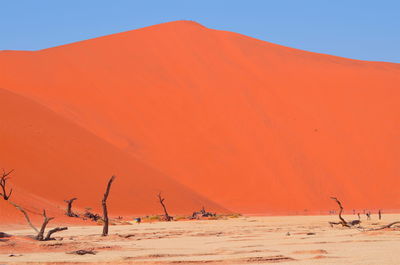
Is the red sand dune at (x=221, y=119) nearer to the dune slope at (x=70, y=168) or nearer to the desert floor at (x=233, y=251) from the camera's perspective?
the dune slope at (x=70, y=168)

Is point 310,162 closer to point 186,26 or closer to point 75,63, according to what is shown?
point 75,63

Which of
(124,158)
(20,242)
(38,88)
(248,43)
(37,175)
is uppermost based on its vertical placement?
(248,43)

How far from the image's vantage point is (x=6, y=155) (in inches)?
1635

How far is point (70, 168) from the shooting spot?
44.0 meters

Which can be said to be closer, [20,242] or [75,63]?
[20,242]

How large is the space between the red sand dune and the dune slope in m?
0.15

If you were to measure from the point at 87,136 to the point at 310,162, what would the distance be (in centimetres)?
1795

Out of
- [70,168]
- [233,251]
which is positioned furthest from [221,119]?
[233,251]

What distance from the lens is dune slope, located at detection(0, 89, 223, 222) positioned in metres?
40.8

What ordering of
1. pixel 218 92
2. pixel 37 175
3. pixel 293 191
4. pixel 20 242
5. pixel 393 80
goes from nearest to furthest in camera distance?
1. pixel 20 242
2. pixel 37 175
3. pixel 293 191
4. pixel 218 92
5. pixel 393 80

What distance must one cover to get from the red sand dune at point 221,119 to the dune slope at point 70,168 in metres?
0.15

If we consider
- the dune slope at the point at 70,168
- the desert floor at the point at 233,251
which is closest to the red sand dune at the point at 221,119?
the dune slope at the point at 70,168

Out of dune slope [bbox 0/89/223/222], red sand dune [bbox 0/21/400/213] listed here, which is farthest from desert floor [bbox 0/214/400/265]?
red sand dune [bbox 0/21/400/213]

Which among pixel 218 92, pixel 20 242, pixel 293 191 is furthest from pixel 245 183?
pixel 20 242
